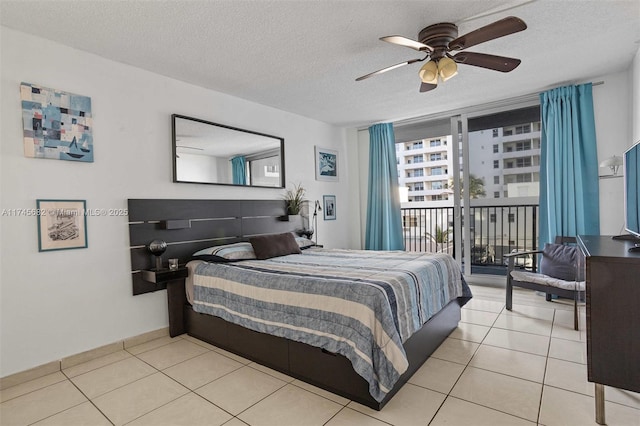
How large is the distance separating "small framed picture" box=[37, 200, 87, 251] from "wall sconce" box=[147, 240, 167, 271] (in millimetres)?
508

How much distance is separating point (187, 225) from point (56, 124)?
1.35m

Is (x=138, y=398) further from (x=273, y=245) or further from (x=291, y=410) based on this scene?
(x=273, y=245)

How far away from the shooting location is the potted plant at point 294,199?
4641 millimetres

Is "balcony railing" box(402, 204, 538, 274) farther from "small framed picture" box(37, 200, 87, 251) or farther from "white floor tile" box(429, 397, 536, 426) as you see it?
"small framed picture" box(37, 200, 87, 251)

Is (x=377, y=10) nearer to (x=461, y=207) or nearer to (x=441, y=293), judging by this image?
(x=441, y=293)

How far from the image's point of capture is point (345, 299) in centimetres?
207

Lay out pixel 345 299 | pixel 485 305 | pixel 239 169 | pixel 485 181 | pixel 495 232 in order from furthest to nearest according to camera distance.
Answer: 1. pixel 495 232
2. pixel 485 181
3. pixel 239 169
4. pixel 485 305
5. pixel 345 299

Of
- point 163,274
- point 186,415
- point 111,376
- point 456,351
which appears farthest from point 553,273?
point 111,376

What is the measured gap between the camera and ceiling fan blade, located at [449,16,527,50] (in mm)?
1973

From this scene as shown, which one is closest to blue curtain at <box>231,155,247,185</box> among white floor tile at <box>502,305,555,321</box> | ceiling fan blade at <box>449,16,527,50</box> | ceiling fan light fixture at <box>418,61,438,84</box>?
ceiling fan light fixture at <box>418,61,438,84</box>

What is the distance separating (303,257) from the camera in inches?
138

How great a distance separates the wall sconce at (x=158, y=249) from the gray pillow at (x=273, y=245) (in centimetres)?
88

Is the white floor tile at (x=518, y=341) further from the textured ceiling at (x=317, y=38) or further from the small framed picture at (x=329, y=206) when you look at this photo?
the small framed picture at (x=329, y=206)

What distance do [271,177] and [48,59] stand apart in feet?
8.13
